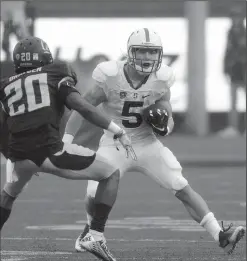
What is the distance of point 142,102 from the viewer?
874cm

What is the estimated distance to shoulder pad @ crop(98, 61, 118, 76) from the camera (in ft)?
28.7

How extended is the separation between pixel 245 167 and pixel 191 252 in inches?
468

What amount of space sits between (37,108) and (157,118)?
53.2 inches

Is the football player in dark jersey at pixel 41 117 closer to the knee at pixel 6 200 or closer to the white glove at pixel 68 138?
the knee at pixel 6 200

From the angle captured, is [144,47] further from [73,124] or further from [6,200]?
[6,200]

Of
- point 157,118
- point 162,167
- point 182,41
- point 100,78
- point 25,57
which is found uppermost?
point 25,57

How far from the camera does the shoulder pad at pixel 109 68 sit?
8740 millimetres

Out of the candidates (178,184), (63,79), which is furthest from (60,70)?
(178,184)

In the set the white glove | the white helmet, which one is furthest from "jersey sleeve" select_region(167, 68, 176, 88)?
the white glove

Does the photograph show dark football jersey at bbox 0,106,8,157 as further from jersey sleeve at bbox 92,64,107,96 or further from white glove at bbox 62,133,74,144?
jersey sleeve at bbox 92,64,107,96

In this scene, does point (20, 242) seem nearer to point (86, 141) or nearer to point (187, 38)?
point (86, 141)

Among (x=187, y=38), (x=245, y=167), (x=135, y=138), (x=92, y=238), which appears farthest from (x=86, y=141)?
(x=187, y=38)

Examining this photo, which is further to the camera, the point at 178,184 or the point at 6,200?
the point at 178,184

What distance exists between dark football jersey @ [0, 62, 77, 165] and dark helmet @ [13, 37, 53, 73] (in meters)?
0.12
